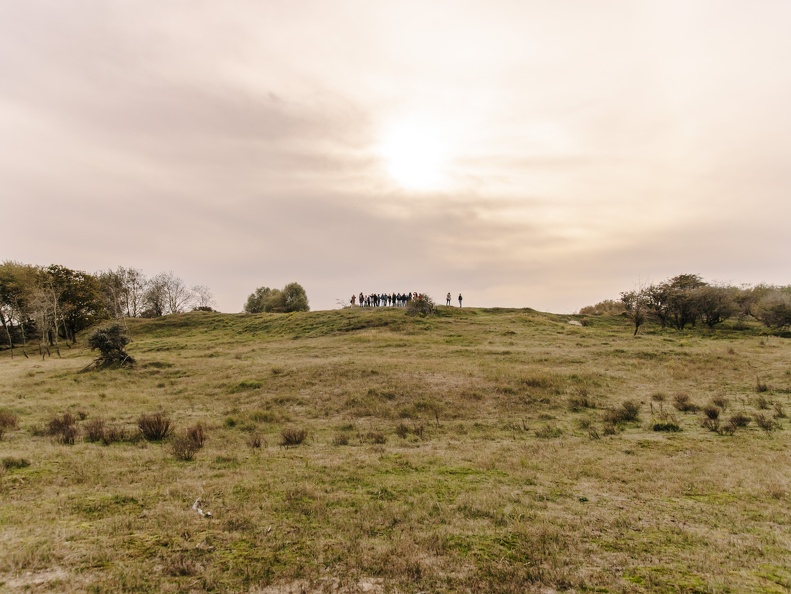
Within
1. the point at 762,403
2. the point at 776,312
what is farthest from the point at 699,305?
the point at 762,403

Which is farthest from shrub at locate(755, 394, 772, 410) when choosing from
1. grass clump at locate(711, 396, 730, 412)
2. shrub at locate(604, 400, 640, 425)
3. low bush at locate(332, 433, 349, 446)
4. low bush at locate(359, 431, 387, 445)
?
low bush at locate(332, 433, 349, 446)

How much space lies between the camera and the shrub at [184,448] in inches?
445

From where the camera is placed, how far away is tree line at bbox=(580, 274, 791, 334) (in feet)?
172

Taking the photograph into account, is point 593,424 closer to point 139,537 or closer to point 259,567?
point 259,567

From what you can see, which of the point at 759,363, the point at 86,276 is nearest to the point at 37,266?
the point at 86,276

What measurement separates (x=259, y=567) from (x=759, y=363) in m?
32.8

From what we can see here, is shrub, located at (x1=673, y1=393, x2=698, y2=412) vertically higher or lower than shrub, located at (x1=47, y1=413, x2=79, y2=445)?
higher

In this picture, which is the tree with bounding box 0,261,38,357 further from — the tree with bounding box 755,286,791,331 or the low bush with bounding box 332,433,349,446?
the tree with bounding box 755,286,791,331

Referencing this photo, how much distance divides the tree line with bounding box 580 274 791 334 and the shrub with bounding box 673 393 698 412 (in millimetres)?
33966

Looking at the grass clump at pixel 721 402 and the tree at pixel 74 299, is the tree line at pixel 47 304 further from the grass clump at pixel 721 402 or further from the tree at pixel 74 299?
the grass clump at pixel 721 402

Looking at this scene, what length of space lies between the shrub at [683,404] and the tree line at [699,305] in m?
34.0

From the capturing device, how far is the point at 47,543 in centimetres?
611

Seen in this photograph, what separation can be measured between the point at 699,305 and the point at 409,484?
59.0m

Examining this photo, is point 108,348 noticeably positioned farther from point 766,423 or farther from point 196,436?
point 766,423
